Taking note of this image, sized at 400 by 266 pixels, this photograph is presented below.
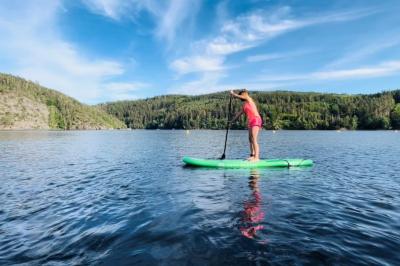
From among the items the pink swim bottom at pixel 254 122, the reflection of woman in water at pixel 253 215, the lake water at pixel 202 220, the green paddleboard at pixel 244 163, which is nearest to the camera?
the lake water at pixel 202 220

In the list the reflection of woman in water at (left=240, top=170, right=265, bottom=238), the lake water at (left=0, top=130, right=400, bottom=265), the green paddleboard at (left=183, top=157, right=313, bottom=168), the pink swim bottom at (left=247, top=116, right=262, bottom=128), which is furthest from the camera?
the green paddleboard at (left=183, top=157, right=313, bottom=168)

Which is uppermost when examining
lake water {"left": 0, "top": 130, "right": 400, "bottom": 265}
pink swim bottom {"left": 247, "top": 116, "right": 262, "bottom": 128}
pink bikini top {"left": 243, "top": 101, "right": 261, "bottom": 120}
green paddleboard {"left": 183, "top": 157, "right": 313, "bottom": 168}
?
pink bikini top {"left": 243, "top": 101, "right": 261, "bottom": 120}

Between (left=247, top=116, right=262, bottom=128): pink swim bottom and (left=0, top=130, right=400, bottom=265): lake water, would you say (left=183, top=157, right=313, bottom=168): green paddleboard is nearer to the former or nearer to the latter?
(left=0, top=130, right=400, bottom=265): lake water

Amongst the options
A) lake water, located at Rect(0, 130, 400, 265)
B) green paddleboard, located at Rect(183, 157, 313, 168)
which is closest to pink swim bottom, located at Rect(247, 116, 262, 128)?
green paddleboard, located at Rect(183, 157, 313, 168)

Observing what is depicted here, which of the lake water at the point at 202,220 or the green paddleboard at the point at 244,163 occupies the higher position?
the green paddleboard at the point at 244,163

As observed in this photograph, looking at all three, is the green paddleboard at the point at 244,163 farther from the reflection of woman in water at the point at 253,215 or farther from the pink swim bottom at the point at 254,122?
the reflection of woman in water at the point at 253,215

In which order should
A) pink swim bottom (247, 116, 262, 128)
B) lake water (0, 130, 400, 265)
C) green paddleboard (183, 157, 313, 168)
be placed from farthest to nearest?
green paddleboard (183, 157, 313, 168)
pink swim bottom (247, 116, 262, 128)
lake water (0, 130, 400, 265)

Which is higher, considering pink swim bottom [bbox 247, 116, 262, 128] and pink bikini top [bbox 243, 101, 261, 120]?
pink bikini top [bbox 243, 101, 261, 120]

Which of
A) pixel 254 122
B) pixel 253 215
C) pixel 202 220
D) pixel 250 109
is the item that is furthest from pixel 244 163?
pixel 202 220

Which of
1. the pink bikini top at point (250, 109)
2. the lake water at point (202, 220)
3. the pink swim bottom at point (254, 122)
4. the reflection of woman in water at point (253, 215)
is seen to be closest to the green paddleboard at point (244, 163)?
the lake water at point (202, 220)

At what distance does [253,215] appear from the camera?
1139 cm

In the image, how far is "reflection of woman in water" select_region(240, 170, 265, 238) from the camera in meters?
9.67

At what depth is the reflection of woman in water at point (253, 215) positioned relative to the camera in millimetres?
9672

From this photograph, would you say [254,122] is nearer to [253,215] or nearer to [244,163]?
[244,163]
